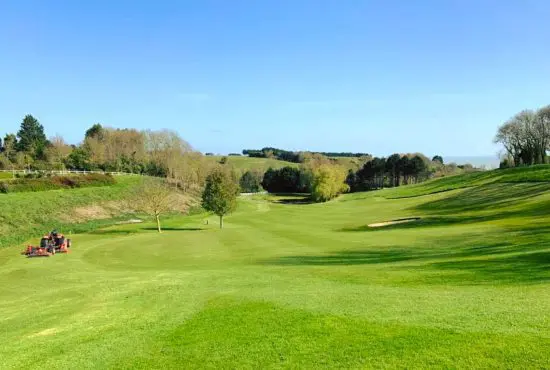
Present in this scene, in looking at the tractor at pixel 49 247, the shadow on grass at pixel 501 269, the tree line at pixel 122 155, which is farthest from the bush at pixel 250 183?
the shadow on grass at pixel 501 269

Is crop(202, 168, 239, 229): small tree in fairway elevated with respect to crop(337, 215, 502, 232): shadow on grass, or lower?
elevated

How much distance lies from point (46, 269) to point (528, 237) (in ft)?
100.0

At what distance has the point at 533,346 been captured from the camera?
8.85m

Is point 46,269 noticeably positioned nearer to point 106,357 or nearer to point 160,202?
point 106,357

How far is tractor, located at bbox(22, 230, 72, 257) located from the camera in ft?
114

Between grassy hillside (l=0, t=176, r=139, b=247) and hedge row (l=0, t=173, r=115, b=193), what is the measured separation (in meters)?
3.26

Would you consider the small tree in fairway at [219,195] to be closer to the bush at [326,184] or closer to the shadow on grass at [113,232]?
the shadow on grass at [113,232]

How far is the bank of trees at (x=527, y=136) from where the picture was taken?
108m

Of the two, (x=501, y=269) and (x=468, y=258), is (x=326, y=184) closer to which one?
(x=468, y=258)

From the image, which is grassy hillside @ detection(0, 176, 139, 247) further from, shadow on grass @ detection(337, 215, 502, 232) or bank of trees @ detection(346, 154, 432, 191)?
bank of trees @ detection(346, 154, 432, 191)

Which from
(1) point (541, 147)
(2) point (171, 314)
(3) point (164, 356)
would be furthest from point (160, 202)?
(1) point (541, 147)

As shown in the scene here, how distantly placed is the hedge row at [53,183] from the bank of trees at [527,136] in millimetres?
99042

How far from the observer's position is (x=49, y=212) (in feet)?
210

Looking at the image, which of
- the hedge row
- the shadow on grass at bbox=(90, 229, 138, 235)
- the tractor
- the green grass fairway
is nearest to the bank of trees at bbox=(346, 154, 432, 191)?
the hedge row
